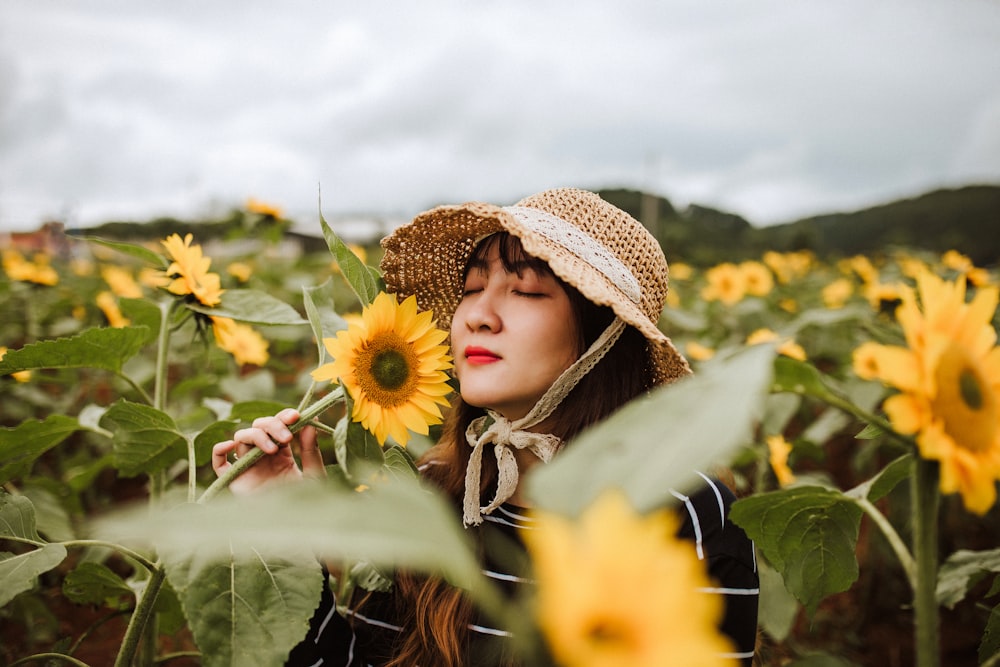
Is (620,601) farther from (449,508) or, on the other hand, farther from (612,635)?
(449,508)

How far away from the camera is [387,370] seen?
89 centimetres

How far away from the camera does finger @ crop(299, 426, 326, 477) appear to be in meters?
1.05

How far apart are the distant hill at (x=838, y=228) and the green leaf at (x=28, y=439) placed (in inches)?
316

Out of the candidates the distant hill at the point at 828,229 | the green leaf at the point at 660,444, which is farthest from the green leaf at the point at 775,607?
the distant hill at the point at 828,229

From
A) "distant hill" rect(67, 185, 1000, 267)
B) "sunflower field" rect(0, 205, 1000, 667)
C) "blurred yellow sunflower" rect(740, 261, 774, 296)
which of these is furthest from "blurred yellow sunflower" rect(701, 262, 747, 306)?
"distant hill" rect(67, 185, 1000, 267)

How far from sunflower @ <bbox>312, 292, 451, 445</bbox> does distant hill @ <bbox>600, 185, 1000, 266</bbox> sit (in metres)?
8.00

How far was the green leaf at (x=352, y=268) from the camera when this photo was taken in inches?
35.0

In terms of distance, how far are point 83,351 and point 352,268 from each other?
540 millimetres

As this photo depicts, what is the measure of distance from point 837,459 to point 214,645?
3005 mm

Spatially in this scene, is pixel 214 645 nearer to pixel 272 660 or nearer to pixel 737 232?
pixel 272 660

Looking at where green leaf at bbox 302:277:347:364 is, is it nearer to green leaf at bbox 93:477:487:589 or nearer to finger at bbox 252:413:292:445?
finger at bbox 252:413:292:445

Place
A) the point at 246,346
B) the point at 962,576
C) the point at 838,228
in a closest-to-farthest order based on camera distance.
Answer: the point at 962,576, the point at 246,346, the point at 838,228

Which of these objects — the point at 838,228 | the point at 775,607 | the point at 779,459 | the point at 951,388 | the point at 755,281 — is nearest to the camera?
the point at 951,388

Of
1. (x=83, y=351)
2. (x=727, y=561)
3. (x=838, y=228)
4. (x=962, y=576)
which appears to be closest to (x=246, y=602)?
(x=83, y=351)
